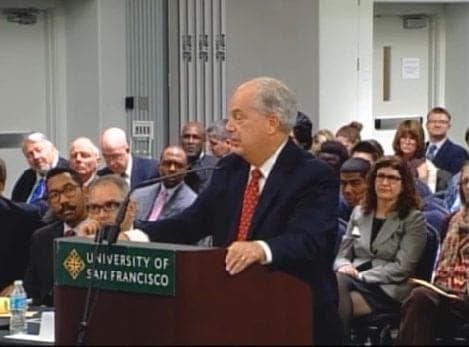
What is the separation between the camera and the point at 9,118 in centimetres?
1095

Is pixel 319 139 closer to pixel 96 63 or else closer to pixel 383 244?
pixel 96 63

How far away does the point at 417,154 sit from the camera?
9.16 m

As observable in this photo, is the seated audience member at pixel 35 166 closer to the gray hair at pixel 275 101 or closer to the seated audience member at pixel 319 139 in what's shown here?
the seated audience member at pixel 319 139

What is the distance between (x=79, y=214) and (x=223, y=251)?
391 centimetres

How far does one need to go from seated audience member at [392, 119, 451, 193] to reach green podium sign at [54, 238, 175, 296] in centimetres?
622

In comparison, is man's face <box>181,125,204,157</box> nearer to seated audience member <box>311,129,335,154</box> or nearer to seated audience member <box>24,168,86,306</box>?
seated audience member <box>311,129,335,154</box>

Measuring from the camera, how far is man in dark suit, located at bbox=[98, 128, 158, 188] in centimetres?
870

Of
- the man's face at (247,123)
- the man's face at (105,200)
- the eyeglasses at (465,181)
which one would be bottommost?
the eyeglasses at (465,181)

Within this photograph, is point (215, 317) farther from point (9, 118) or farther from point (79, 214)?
point (9, 118)

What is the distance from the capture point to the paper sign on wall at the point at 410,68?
495 inches

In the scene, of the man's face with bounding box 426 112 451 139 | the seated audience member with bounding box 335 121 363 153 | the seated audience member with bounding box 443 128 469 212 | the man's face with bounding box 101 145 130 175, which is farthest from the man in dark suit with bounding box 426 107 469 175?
the man's face with bounding box 101 145 130 175

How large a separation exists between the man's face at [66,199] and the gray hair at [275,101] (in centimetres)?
311

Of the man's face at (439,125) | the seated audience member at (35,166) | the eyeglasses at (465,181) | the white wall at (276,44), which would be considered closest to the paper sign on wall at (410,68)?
the white wall at (276,44)

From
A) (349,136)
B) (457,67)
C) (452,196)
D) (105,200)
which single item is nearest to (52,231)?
(105,200)
